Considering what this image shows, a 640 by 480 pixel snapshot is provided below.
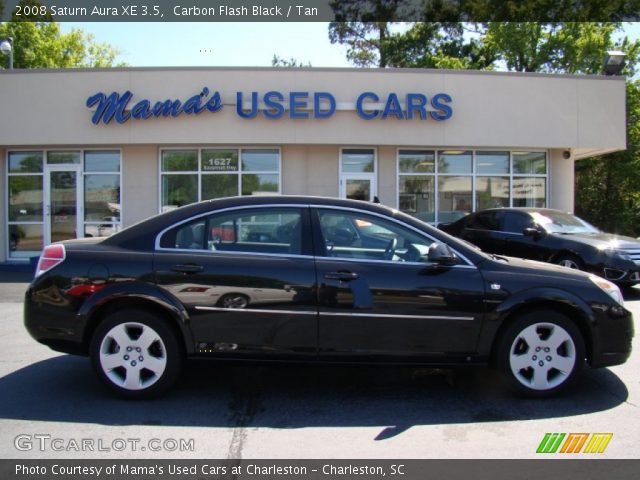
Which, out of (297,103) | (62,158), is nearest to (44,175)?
(62,158)

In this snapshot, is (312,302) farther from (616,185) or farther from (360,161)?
(616,185)

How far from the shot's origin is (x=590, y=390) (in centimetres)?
485

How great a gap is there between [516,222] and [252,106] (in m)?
6.81

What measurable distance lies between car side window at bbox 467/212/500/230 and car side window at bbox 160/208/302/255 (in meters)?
7.49

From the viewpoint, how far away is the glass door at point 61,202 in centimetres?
1495

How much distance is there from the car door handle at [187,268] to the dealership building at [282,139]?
32.9ft

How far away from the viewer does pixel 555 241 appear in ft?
32.7

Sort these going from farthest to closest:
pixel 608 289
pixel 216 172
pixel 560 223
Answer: pixel 216 172 → pixel 560 223 → pixel 608 289

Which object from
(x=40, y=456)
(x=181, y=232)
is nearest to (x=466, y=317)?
(x=181, y=232)

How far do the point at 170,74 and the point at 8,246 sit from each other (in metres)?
6.29

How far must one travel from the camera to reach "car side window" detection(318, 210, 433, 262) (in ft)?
15.0

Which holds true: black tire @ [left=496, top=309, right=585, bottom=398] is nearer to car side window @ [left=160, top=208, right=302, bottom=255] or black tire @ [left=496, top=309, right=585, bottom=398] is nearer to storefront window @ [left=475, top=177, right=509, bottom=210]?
car side window @ [left=160, top=208, right=302, bottom=255]

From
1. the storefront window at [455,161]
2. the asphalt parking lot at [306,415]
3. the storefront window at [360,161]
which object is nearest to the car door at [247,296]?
the asphalt parking lot at [306,415]

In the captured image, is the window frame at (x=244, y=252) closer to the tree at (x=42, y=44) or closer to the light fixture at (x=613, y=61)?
the light fixture at (x=613, y=61)
